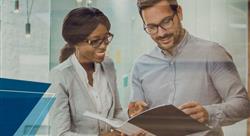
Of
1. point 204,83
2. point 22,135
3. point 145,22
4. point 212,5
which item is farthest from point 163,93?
point 22,135

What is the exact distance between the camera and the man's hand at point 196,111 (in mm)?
1651

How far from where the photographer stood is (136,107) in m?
1.68

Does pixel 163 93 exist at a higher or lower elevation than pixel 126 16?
lower

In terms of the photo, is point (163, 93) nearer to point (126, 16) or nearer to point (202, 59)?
point (202, 59)

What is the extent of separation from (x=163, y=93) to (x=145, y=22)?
31 cm

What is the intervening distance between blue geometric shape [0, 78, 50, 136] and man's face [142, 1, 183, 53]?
1.75 ft

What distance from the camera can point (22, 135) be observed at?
70.7 inches

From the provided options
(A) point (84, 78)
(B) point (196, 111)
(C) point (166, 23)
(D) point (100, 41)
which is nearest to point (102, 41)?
(D) point (100, 41)

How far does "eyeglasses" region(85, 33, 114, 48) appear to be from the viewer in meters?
1.69

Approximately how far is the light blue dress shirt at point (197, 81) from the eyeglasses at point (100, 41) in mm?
154

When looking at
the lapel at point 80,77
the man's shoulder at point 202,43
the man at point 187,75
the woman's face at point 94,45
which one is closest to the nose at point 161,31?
the man at point 187,75

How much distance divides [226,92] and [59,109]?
28.5 inches

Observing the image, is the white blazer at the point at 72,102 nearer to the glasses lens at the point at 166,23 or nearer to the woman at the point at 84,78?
the woman at the point at 84,78

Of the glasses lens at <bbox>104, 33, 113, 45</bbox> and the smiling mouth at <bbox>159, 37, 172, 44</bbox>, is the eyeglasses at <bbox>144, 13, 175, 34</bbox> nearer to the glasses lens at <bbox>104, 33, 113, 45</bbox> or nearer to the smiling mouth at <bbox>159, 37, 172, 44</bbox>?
the smiling mouth at <bbox>159, 37, 172, 44</bbox>
